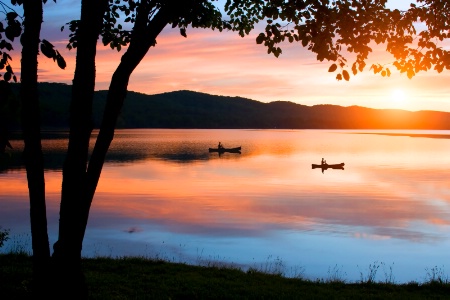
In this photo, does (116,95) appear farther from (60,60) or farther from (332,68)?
(332,68)

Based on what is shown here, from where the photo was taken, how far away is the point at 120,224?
27859 mm

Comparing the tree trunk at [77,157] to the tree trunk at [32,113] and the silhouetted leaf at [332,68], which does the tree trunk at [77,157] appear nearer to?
the tree trunk at [32,113]

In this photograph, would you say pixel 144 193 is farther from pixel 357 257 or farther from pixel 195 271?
pixel 195 271

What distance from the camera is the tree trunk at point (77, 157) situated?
8016mm

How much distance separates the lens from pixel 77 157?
8000 mm

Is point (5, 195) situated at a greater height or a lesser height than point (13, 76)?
lesser

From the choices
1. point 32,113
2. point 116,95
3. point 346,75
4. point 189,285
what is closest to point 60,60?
point 116,95

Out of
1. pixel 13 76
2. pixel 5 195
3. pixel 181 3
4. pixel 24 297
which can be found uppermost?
pixel 181 3

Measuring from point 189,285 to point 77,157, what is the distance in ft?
14.9

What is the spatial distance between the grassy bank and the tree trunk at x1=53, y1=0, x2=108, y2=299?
60.8 inches

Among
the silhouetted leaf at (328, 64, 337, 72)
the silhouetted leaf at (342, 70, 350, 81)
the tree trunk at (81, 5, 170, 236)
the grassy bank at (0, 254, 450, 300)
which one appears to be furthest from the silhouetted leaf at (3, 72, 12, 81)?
the silhouetted leaf at (342, 70, 350, 81)

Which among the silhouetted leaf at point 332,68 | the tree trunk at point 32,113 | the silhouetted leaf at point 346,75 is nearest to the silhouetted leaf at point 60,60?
the tree trunk at point 32,113

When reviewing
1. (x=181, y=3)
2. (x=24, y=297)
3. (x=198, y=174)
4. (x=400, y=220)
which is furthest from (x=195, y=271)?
(x=198, y=174)

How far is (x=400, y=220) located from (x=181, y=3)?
84.8 feet
